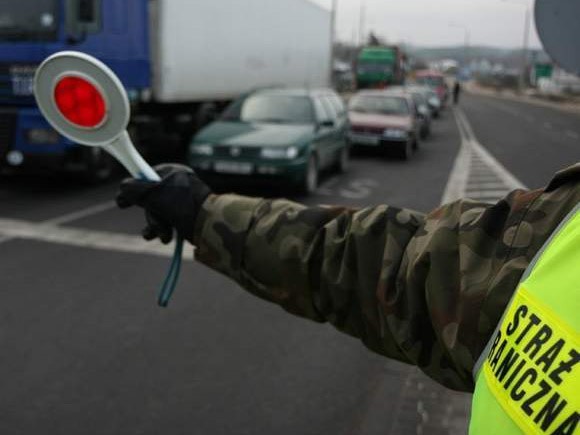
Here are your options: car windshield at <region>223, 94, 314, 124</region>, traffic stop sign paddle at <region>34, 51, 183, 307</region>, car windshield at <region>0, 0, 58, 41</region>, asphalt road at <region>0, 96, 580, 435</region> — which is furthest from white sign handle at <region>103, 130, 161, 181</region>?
car windshield at <region>223, 94, 314, 124</region>

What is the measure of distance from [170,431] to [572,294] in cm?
243

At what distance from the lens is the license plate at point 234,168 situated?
30.1ft

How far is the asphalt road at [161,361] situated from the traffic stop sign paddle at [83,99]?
1.76 m

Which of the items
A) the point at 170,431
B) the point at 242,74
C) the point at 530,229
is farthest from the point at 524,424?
the point at 242,74

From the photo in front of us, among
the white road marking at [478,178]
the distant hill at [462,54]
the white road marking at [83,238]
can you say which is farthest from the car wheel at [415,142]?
the distant hill at [462,54]

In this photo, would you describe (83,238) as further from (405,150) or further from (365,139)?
(405,150)

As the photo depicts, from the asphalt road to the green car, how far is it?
3.12m

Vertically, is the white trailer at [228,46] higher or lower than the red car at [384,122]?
higher

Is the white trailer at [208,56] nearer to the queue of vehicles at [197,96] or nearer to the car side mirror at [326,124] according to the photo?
the queue of vehicles at [197,96]

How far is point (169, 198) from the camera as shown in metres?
1.68

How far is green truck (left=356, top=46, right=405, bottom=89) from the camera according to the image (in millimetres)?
35656

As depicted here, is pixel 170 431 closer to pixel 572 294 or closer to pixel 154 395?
pixel 154 395

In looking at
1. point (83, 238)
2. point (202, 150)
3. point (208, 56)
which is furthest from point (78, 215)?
point (208, 56)

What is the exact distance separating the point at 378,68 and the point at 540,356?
3621 centimetres
